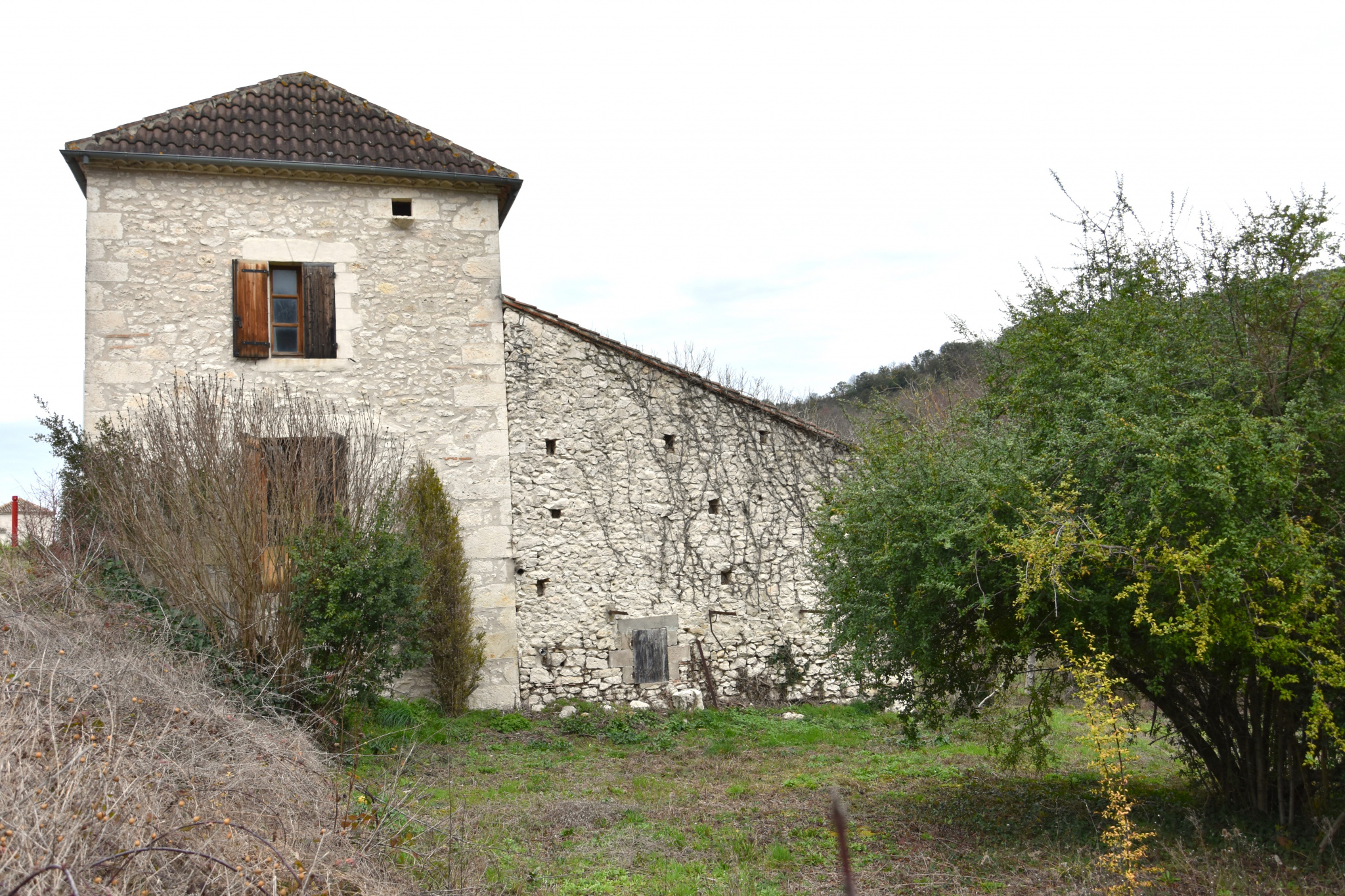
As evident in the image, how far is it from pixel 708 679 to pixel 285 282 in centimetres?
687

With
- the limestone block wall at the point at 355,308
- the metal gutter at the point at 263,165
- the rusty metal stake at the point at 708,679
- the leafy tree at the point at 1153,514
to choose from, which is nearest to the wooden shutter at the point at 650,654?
the rusty metal stake at the point at 708,679

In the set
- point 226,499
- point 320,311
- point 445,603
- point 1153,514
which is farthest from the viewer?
point 320,311

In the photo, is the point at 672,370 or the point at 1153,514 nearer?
the point at 1153,514

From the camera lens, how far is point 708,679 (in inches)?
450

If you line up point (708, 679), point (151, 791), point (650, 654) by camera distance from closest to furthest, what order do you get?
point (151, 791), point (650, 654), point (708, 679)

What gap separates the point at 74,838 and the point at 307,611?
463cm

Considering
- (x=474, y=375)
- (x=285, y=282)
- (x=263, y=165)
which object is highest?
(x=263, y=165)

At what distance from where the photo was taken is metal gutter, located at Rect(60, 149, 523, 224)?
1011cm

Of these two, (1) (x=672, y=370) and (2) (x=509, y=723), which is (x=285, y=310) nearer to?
(1) (x=672, y=370)

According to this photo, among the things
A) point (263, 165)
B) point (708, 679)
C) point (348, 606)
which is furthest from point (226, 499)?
point (708, 679)

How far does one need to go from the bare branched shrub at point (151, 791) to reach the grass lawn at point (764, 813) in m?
0.54

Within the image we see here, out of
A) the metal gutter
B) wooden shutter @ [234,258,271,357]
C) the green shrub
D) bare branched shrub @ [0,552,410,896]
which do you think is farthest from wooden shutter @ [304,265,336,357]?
bare branched shrub @ [0,552,410,896]

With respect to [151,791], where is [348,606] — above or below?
above

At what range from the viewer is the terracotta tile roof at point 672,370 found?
450 inches
